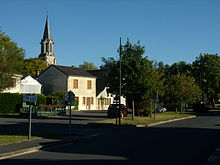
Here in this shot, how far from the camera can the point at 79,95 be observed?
57500 mm

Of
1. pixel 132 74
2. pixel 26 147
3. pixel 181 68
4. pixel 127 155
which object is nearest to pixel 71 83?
pixel 132 74

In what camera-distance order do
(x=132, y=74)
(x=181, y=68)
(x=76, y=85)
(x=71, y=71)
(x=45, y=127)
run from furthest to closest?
(x=181, y=68), (x=71, y=71), (x=76, y=85), (x=132, y=74), (x=45, y=127)

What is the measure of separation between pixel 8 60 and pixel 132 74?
35.5ft

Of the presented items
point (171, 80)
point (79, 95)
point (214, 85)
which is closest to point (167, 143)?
point (171, 80)

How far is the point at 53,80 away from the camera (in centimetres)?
5778

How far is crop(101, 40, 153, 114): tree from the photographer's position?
32.0 metres

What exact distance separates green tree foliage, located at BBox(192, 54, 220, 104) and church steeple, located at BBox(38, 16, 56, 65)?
49632 mm

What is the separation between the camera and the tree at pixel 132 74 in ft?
105

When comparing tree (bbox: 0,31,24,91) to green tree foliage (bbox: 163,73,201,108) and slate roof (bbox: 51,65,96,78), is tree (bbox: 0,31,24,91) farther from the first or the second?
slate roof (bbox: 51,65,96,78)

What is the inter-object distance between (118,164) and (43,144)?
17.4 feet

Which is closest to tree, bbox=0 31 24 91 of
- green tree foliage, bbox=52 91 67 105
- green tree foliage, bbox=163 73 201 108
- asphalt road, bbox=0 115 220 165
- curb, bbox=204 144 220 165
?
asphalt road, bbox=0 115 220 165

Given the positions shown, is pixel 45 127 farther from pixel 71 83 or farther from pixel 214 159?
pixel 71 83

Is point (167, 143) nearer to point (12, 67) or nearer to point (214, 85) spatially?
point (12, 67)

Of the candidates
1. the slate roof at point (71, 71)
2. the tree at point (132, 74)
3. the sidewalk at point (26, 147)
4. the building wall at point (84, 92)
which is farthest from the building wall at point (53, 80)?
the sidewalk at point (26, 147)
